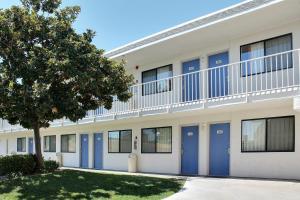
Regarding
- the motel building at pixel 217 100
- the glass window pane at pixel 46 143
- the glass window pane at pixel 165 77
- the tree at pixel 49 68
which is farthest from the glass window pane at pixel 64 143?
the tree at pixel 49 68

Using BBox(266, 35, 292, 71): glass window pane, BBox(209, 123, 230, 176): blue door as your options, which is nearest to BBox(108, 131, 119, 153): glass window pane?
BBox(209, 123, 230, 176): blue door

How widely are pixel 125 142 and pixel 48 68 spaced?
8267mm

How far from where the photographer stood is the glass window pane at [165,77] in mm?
18594

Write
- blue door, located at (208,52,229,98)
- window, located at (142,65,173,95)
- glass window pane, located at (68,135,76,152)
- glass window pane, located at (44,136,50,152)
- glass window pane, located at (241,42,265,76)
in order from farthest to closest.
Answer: glass window pane, located at (44,136,50,152) < glass window pane, located at (68,135,76,152) < window, located at (142,65,173,95) < blue door, located at (208,52,229,98) < glass window pane, located at (241,42,265,76)

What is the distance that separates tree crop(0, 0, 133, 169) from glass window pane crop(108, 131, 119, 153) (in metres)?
6.08

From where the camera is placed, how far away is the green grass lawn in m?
11.9

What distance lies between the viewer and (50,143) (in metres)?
28.6

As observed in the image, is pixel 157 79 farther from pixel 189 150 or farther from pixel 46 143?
pixel 46 143

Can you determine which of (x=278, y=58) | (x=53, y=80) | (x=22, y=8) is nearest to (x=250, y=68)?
(x=278, y=58)

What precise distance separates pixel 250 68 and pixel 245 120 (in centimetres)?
201

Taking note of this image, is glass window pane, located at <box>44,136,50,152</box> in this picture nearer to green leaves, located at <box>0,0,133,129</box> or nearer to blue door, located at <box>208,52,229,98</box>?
green leaves, located at <box>0,0,133,129</box>

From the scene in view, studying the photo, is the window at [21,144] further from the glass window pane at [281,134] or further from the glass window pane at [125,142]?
the glass window pane at [281,134]

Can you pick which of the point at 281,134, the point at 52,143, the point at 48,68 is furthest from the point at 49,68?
the point at 52,143

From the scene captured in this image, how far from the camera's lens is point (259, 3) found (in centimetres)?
1324
